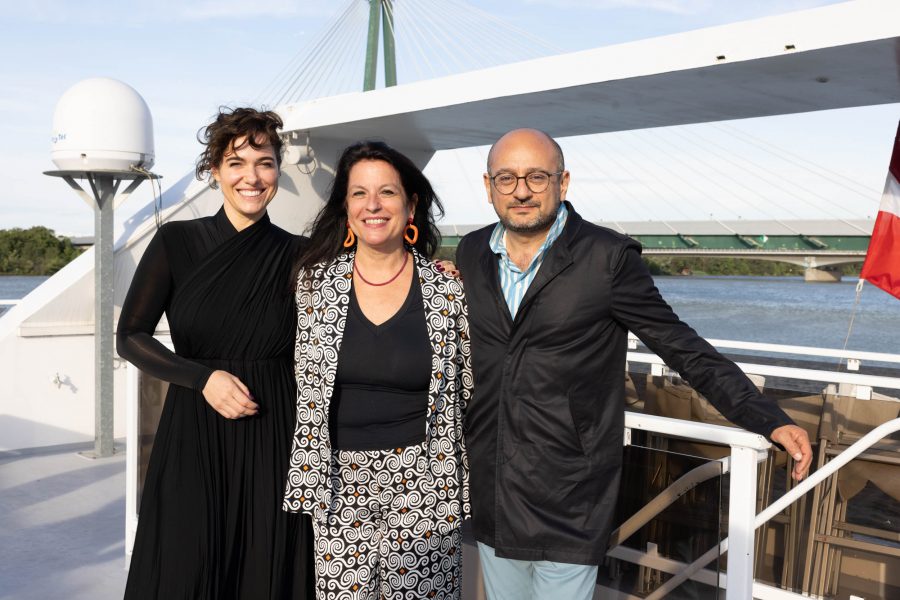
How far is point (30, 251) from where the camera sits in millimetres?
25062

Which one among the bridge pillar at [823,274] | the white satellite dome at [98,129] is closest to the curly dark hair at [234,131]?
the white satellite dome at [98,129]

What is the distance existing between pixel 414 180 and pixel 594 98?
3.01m

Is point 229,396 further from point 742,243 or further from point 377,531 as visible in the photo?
point 742,243

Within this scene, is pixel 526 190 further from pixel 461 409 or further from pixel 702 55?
pixel 702 55

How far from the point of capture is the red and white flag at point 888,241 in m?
4.35

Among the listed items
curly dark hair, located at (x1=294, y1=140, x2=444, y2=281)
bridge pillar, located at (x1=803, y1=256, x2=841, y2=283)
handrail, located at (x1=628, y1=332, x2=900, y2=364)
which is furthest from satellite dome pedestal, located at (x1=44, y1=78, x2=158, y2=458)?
bridge pillar, located at (x1=803, y1=256, x2=841, y2=283)

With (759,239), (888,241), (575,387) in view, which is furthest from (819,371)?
(759,239)

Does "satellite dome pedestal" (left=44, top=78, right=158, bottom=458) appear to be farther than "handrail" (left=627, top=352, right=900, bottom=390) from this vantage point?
Yes

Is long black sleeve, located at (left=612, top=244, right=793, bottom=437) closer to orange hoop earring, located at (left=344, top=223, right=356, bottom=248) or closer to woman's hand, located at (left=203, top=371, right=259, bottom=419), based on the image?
orange hoop earring, located at (left=344, top=223, right=356, bottom=248)

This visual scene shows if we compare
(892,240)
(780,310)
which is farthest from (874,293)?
(892,240)

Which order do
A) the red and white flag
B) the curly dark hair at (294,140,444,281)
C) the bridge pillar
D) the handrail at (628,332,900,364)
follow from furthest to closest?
the bridge pillar → the red and white flag → the handrail at (628,332,900,364) → the curly dark hair at (294,140,444,281)

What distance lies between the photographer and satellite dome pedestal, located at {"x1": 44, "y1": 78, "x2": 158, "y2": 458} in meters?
4.88

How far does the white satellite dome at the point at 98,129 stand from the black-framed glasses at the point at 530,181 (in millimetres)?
3764

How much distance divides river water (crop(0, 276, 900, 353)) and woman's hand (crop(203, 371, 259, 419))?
957 inches
